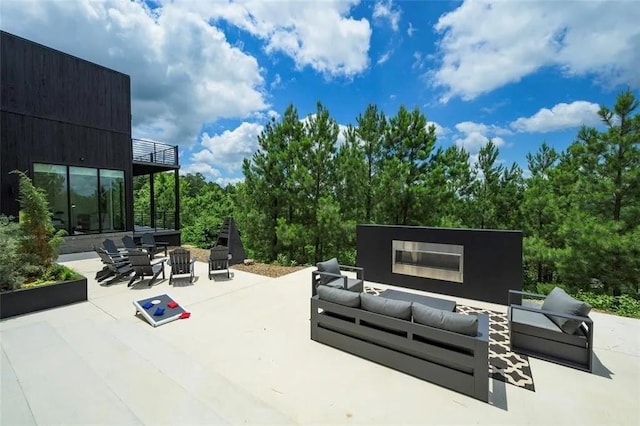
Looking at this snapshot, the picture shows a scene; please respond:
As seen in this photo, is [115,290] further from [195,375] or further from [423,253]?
[423,253]

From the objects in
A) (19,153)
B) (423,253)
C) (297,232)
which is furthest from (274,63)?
(19,153)

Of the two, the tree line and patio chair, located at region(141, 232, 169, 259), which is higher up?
the tree line

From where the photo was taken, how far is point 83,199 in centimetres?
1075

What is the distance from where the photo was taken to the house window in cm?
992

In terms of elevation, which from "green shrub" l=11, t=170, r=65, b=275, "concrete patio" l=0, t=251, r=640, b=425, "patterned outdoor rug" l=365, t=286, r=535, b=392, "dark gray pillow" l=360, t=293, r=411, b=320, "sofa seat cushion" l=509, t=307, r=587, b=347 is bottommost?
"patterned outdoor rug" l=365, t=286, r=535, b=392

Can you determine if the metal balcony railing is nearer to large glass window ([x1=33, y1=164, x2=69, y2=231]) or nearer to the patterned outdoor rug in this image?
large glass window ([x1=33, y1=164, x2=69, y2=231])

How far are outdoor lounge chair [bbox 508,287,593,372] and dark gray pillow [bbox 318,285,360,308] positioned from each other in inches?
86.0

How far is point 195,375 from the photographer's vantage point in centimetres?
296

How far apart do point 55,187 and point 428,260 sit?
13.2 metres

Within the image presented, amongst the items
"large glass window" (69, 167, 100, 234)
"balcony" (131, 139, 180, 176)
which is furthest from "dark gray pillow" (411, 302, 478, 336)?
"balcony" (131, 139, 180, 176)

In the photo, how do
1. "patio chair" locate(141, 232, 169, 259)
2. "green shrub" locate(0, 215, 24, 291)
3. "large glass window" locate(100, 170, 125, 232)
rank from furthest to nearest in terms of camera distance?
"large glass window" locate(100, 170, 125, 232), "patio chair" locate(141, 232, 169, 259), "green shrub" locate(0, 215, 24, 291)

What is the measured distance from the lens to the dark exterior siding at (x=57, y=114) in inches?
355

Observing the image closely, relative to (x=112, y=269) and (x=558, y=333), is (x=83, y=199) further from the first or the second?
(x=558, y=333)

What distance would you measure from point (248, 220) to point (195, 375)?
33.8 feet
